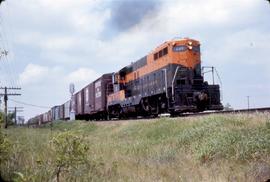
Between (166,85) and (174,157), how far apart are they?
37.0 ft

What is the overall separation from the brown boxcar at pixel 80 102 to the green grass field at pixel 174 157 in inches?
1295

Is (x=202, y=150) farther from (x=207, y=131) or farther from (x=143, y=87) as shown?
(x=143, y=87)

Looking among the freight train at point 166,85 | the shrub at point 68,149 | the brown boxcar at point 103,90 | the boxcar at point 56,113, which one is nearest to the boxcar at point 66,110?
the boxcar at point 56,113

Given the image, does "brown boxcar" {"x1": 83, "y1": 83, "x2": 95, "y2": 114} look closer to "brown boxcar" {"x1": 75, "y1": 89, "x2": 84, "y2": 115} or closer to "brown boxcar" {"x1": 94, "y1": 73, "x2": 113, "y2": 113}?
"brown boxcar" {"x1": 75, "y1": 89, "x2": 84, "y2": 115}

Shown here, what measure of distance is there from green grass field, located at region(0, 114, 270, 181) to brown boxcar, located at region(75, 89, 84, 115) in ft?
108

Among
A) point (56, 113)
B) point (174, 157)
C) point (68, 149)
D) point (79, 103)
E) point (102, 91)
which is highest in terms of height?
point (102, 91)

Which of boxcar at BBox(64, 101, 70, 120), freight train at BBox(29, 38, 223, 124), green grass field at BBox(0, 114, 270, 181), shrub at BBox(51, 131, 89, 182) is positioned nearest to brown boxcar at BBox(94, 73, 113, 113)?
freight train at BBox(29, 38, 223, 124)

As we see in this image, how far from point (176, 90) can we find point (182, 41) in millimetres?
3763

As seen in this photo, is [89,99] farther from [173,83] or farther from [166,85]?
[173,83]

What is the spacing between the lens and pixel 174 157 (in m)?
12.3

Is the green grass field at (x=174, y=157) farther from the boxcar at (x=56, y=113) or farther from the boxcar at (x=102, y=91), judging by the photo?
the boxcar at (x=56, y=113)

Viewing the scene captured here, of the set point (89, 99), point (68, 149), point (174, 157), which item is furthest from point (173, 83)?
point (89, 99)

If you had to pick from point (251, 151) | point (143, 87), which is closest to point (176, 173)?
point (251, 151)

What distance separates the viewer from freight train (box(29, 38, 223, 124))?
22.4 meters
